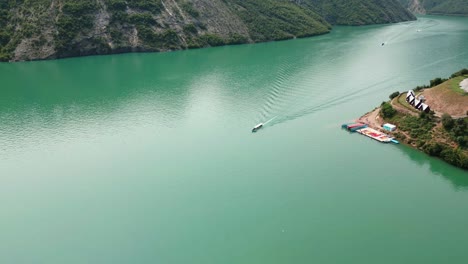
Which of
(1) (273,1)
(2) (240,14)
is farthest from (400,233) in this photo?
(1) (273,1)

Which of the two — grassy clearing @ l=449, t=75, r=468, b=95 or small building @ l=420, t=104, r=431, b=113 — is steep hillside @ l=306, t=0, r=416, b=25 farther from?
small building @ l=420, t=104, r=431, b=113

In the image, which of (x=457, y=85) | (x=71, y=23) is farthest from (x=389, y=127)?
(x=71, y=23)

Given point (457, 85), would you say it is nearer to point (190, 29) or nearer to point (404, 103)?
point (404, 103)

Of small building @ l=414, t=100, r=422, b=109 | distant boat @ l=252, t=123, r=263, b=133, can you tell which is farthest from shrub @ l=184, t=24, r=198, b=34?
small building @ l=414, t=100, r=422, b=109

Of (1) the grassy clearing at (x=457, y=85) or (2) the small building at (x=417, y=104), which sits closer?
(1) the grassy clearing at (x=457, y=85)

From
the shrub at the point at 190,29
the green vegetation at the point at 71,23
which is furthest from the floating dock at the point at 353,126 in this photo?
the green vegetation at the point at 71,23

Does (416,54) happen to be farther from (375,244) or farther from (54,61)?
(54,61)

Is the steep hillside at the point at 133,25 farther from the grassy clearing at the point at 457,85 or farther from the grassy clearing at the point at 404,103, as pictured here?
the grassy clearing at the point at 457,85
